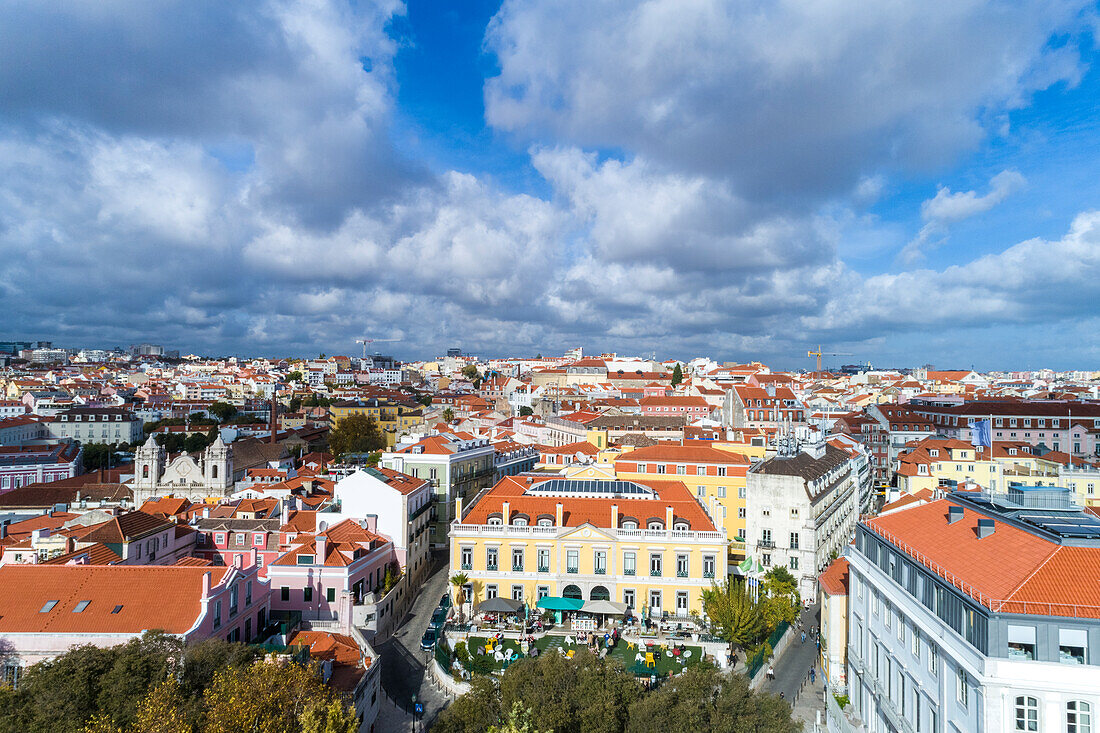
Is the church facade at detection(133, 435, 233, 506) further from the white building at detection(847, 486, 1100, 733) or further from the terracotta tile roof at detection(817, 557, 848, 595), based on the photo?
the white building at detection(847, 486, 1100, 733)

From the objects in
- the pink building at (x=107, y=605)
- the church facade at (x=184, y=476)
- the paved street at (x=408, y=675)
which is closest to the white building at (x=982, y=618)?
the paved street at (x=408, y=675)

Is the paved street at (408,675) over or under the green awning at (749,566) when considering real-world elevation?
under

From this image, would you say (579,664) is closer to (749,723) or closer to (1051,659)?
(749,723)

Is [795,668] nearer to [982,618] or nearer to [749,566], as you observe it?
[749,566]

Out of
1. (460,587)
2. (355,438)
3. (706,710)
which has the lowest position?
(460,587)

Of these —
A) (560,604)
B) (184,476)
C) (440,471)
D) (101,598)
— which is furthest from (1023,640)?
(184,476)

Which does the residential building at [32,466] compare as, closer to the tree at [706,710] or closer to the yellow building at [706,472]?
the yellow building at [706,472]
